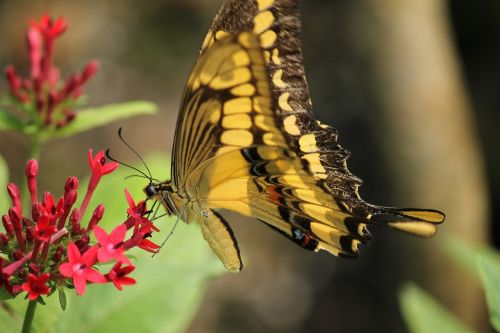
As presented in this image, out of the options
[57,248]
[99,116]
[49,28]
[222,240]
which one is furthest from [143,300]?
[49,28]

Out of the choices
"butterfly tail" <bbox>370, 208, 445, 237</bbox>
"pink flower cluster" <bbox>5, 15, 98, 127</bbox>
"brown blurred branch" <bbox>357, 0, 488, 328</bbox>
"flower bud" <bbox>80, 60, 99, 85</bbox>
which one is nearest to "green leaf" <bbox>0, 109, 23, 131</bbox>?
"pink flower cluster" <bbox>5, 15, 98, 127</bbox>

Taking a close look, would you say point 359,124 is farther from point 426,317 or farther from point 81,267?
point 81,267

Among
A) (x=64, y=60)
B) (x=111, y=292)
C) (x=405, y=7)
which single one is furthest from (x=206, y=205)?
(x=64, y=60)

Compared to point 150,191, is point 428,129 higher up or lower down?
lower down

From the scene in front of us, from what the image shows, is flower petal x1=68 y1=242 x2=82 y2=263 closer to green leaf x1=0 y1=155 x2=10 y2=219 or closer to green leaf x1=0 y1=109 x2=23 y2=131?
green leaf x1=0 y1=155 x2=10 y2=219

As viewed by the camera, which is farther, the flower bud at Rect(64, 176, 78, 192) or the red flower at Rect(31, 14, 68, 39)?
the red flower at Rect(31, 14, 68, 39)

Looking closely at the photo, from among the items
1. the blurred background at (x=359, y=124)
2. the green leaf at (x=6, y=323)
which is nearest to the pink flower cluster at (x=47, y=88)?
the green leaf at (x=6, y=323)

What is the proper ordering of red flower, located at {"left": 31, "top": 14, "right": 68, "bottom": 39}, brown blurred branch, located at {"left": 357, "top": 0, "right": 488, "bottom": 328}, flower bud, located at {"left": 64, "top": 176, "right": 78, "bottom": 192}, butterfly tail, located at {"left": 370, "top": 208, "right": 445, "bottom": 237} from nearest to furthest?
flower bud, located at {"left": 64, "top": 176, "right": 78, "bottom": 192} → butterfly tail, located at {"left": 370, "top": 208, "right": 445, "bottom": 237} → red flower, located at {"left": 31, "top": 14, "right": 68, "bottom": 39} → brown blurred branch, located at {"left": 357, "top": 0, "right": 488, "bottom": 328}
